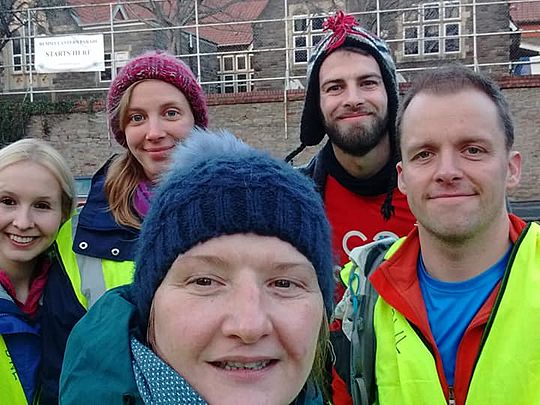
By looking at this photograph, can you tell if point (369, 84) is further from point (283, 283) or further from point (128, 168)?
point (283, 283)

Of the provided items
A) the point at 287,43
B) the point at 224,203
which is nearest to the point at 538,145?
the point at 287,43

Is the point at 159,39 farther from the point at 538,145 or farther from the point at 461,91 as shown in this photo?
the point at 461,91

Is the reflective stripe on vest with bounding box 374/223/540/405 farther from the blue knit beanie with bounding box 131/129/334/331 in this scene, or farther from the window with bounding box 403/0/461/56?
the window with bounding box 403/0/461/56

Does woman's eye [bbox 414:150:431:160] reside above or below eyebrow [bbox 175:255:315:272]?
above

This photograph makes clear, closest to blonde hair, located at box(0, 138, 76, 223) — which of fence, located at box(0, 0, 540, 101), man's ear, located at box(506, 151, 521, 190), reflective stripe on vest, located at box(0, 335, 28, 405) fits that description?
reflective stripe on vest, located at box(0, 335, 28, 405)

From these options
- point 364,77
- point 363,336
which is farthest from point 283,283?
point 364,77

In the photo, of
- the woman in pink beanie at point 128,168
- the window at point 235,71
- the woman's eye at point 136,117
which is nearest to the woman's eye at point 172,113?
the woman in pink beanie at point 128,168

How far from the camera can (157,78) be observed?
2697mm

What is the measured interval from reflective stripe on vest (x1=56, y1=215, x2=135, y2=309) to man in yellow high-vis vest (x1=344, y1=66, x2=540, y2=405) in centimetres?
100

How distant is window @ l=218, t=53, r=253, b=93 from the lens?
21.6 m

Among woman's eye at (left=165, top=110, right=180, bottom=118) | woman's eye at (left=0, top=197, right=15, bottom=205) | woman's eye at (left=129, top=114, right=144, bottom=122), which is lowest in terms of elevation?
woman's eye at (left=0, top=197, right=15, bottom=205)

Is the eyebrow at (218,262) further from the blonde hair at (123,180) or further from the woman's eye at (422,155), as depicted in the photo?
A: the blonde hair at (123,180)

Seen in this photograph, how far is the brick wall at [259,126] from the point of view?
13.5 metres

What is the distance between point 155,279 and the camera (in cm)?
152
